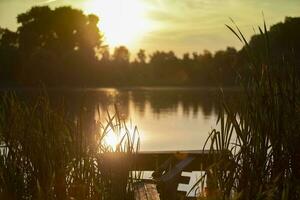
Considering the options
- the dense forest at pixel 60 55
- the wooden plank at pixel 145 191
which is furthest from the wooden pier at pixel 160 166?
the dense forest at pixel 60 55

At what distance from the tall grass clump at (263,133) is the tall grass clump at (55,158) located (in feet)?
3.31

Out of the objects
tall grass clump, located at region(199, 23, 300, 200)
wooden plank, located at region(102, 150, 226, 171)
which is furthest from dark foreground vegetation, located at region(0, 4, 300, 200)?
wooden plank, located at region(102, 150, 226, 171)

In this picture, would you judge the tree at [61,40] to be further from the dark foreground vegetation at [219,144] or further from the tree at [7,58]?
the dark foreground vegetation at [219,144]

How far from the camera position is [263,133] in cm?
448

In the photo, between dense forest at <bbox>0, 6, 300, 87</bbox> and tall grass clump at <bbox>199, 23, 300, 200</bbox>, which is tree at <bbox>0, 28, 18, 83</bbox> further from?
tall grass clump at <bbox>199, 23, 300, 200</bbox>

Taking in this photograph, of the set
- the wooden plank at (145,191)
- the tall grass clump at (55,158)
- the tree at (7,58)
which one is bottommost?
the wooden plank at (145,191)

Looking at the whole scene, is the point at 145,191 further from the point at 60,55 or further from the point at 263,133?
the point at 60,55

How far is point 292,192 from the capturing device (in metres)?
4.72

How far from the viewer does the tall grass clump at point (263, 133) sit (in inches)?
177

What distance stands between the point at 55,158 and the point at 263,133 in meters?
2.07

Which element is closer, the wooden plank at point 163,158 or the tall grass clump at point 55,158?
the tall grass clump at point 55,158

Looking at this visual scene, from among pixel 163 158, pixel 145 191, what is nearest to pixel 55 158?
pixel 145 191

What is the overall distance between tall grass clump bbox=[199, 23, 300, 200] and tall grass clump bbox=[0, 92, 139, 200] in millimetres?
1008

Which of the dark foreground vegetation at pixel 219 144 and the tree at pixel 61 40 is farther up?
the tree at pixel 61 40
